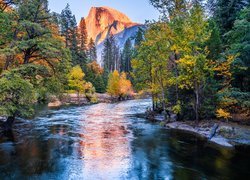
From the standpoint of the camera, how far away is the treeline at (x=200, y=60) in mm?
17625

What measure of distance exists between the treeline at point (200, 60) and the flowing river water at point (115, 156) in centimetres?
392

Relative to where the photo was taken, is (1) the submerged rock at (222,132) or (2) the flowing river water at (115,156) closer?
(2) the flowing river water at (115,156)

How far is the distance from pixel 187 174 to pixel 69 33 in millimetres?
60304

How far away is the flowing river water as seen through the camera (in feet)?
32.9

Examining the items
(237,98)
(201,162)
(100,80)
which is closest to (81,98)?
(100,80)

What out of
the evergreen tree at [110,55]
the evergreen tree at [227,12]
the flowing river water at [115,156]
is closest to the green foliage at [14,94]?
the flowing river water at [115,156]

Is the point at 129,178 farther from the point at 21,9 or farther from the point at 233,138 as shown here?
the point at 21,9

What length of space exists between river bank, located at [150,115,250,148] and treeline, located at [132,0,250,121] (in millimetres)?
796

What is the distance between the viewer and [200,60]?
18375mm

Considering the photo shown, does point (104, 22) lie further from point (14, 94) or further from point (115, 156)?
point (115, 156)

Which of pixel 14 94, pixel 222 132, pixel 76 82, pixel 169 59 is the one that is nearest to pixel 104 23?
pixel 76 82

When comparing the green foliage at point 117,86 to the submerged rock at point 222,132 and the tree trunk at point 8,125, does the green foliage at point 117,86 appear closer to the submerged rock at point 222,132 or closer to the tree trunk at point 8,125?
the tree trunk at point 8,125

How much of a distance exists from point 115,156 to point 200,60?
10.3 meters

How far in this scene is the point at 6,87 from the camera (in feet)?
51.0
